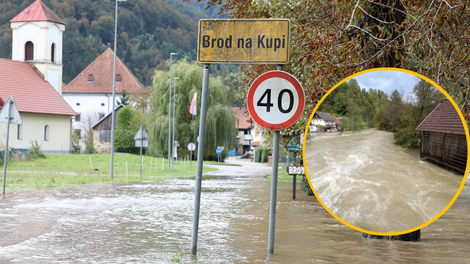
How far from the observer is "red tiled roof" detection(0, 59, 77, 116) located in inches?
2046

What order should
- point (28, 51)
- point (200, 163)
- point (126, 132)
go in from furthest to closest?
point (126, 132) → point (28, 51) → point (200, 163)

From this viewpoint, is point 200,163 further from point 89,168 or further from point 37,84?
point 37,84

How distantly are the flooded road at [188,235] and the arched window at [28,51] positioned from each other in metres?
48.4

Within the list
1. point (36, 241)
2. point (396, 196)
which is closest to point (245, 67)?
point (36, 241)

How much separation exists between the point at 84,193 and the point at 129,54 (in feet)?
387

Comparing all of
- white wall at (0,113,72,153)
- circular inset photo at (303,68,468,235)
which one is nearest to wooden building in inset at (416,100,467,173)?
circular inset photo at (303,68,468,235)

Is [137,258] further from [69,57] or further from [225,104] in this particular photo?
[69,57]

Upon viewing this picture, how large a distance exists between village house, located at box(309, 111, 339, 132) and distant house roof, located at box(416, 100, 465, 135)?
0.93m

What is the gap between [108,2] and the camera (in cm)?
14162

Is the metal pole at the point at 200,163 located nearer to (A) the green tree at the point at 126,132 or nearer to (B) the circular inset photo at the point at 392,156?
(B) the circular inset photo at the point at 392,156

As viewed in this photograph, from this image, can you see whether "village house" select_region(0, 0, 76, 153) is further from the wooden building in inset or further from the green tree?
the wooden building in inset

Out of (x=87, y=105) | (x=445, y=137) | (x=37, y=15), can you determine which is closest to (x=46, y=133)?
(x=37, y=15)

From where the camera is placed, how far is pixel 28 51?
59812mm

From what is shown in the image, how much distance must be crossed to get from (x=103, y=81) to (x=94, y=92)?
2.81 metres
